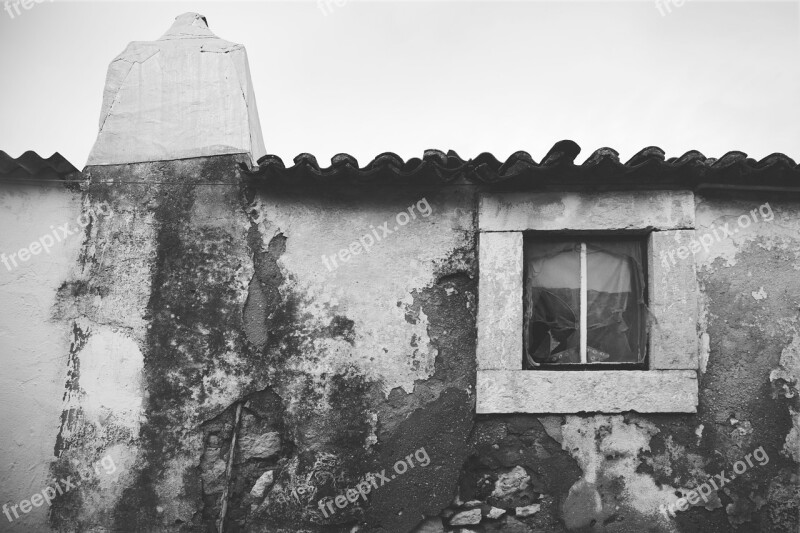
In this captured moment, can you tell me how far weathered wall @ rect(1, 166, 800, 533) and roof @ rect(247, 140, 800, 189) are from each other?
0.17m

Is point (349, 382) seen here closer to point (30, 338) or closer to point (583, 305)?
point (583, 305)

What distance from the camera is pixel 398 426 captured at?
4293 mm

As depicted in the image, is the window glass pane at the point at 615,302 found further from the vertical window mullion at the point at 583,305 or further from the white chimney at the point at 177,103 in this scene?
the white chimney at the point at 177,103

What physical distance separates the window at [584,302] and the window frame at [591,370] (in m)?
0.10

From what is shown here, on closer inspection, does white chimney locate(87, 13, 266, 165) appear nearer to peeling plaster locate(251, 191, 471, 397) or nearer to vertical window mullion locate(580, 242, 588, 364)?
peeling plaster locate(251, 191, 471, 397)

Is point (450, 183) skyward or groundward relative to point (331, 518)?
skyward

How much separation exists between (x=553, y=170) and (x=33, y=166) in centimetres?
356

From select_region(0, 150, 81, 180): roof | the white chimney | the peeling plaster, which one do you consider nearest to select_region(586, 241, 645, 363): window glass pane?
the peeling plaster

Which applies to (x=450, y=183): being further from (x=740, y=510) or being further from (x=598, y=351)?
(x=740, y=510)

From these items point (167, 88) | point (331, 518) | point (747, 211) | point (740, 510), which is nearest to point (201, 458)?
point (331, 518)

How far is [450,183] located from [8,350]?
127 inches

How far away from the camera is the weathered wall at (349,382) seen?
4.17 metres

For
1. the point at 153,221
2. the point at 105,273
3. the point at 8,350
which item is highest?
the point at 153,221

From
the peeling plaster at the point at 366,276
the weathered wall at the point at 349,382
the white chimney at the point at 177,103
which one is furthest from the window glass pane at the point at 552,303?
the white chimney at the point at 177,103
